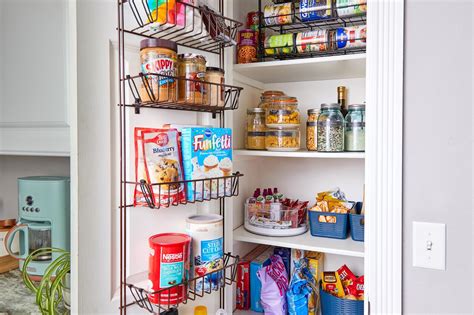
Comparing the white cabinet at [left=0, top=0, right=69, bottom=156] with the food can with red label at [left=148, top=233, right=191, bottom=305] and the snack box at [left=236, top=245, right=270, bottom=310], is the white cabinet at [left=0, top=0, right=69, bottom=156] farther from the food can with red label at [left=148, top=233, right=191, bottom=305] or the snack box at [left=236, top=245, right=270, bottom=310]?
the snack box at [left=236, top=245, right=270, bottom=310]

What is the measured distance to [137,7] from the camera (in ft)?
3.16

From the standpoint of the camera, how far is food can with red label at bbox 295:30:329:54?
1.37 meters

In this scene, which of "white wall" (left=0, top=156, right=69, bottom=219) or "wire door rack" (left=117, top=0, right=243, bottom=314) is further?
"white wall" (left=0, top=156, right=69, bottom=219)

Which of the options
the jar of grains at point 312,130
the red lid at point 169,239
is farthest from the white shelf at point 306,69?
the red lid at point 169,239

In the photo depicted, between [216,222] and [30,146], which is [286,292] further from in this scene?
[30,146]

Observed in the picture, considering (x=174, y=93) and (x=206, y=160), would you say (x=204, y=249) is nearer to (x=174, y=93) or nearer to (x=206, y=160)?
(x=206, y=160)

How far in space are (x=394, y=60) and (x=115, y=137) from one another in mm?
757

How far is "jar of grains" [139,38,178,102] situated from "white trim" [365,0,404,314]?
0.54 metres

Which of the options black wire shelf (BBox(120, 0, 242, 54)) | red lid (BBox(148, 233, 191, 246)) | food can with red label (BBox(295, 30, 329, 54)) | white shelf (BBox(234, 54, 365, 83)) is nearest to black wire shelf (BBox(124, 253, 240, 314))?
red lid (BBox(148, 233, 191, 246))

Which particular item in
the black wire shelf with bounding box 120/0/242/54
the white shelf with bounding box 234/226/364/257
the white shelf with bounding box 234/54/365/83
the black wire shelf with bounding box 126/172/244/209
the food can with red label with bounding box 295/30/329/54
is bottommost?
the white shelf with bounding box 234/226/364/257

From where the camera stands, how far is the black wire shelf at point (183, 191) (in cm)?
95

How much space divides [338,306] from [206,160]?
804 millimetres
